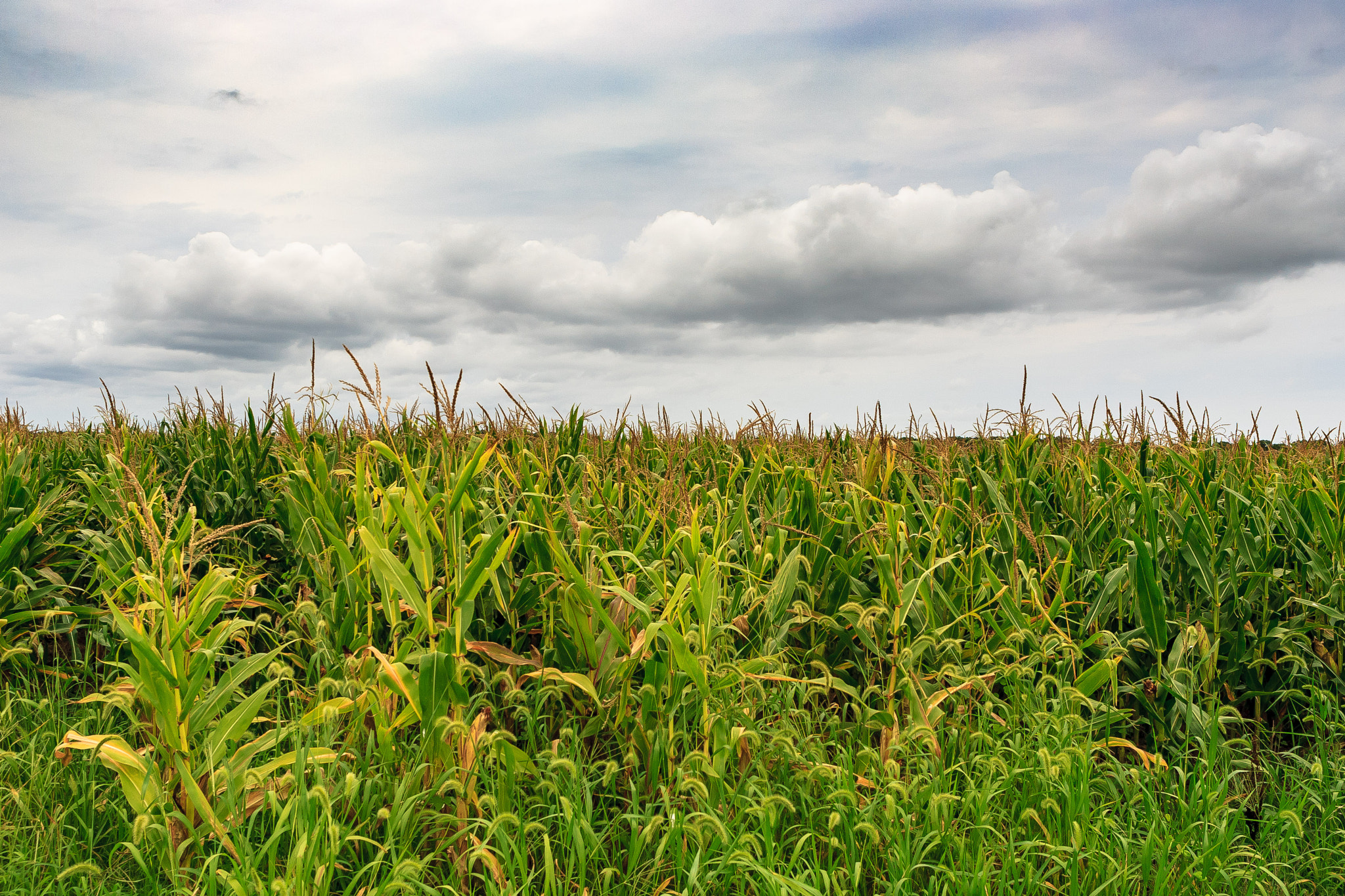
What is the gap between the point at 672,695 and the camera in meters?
2.86

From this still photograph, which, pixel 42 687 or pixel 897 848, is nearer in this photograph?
pixel 897 848

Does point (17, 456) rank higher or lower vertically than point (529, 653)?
higher

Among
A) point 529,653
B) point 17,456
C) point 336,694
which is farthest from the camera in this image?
point 17,456

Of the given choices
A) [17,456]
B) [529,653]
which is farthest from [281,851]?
[17,456]

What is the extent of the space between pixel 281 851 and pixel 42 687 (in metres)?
2.42

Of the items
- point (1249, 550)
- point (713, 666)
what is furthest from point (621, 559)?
point (1249, 550)

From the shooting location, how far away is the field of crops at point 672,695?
2592 millimetres

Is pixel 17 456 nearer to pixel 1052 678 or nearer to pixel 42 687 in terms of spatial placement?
pixel 42 687

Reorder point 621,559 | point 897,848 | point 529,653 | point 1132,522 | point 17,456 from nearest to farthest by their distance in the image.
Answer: point 897,848, point 529,653, point 621,559, point 1132,522, point 17,456

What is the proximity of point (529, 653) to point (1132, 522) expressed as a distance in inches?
139

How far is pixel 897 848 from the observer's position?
2.54 metres

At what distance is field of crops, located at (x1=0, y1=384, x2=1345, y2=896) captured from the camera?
2592 millimetres

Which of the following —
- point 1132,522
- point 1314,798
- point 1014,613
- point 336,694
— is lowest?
point 1314,798

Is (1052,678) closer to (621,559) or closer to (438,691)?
(621,559)
